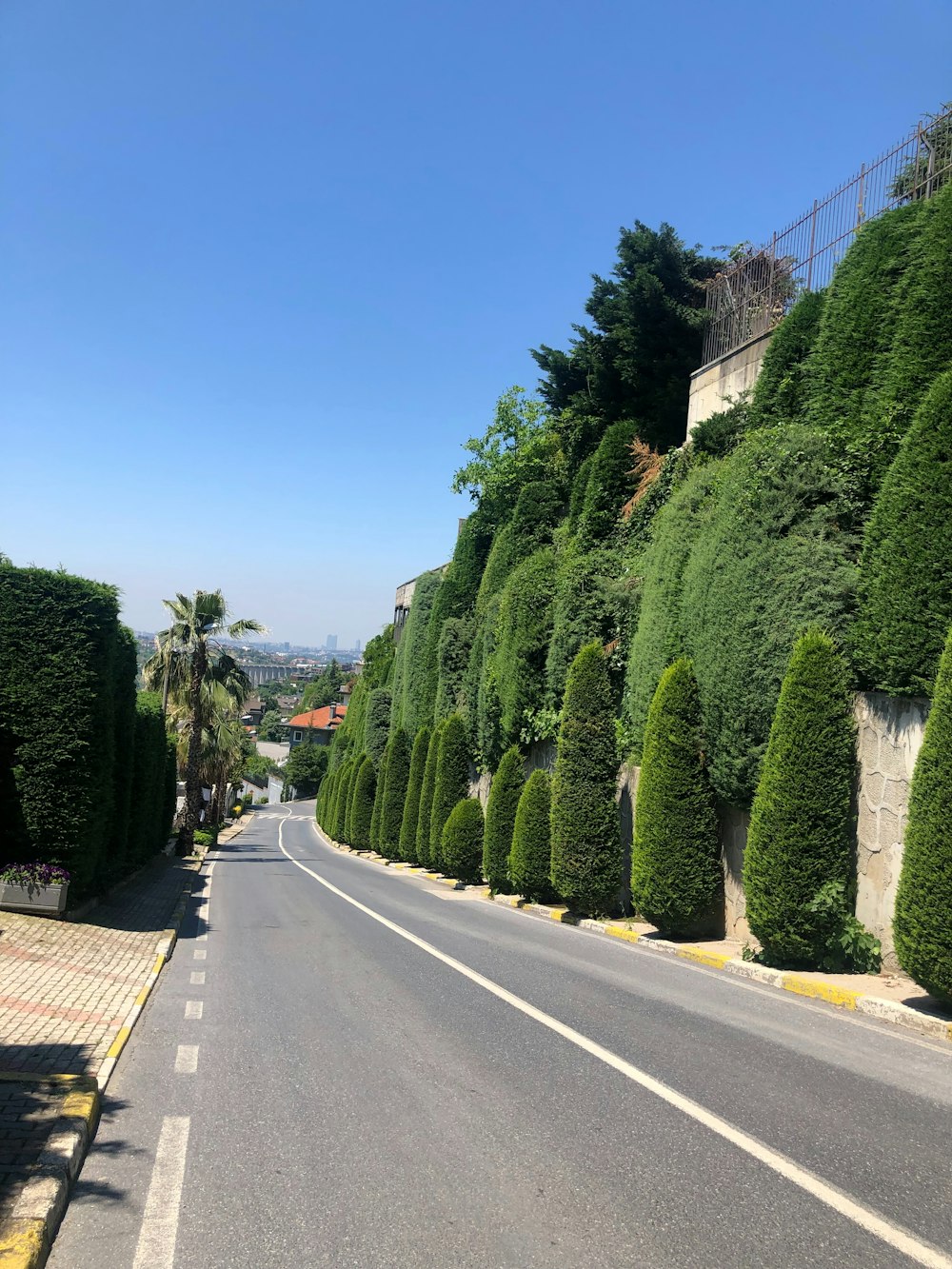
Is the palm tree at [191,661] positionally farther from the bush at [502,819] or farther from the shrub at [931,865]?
the shrub at [931,865]

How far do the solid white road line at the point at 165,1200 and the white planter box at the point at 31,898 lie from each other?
25.5 feet

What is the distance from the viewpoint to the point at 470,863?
27.3 metres

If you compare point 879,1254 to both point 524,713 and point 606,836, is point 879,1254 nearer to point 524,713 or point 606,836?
point 606,836

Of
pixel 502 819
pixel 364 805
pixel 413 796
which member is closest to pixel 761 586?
pixel 502 819

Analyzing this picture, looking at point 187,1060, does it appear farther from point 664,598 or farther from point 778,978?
point 664,598

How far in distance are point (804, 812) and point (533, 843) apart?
964cm

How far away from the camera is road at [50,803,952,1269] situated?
4113 mm

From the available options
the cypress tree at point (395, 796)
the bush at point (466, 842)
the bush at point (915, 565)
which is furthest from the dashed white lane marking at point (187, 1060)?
the cypress tree at point (395, 796)

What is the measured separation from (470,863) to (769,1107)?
2170 centimetres

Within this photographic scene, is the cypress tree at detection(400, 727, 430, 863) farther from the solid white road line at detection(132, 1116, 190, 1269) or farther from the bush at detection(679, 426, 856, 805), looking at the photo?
the solid white road line at detection(132, 1116, 190, 1269)

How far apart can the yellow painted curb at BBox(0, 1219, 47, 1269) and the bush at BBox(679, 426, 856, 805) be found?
11131 millimetres

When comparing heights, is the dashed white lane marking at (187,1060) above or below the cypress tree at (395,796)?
below

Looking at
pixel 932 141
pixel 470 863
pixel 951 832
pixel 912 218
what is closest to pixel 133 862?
pixel 470 863

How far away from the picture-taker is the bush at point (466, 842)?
2728 centimetres
